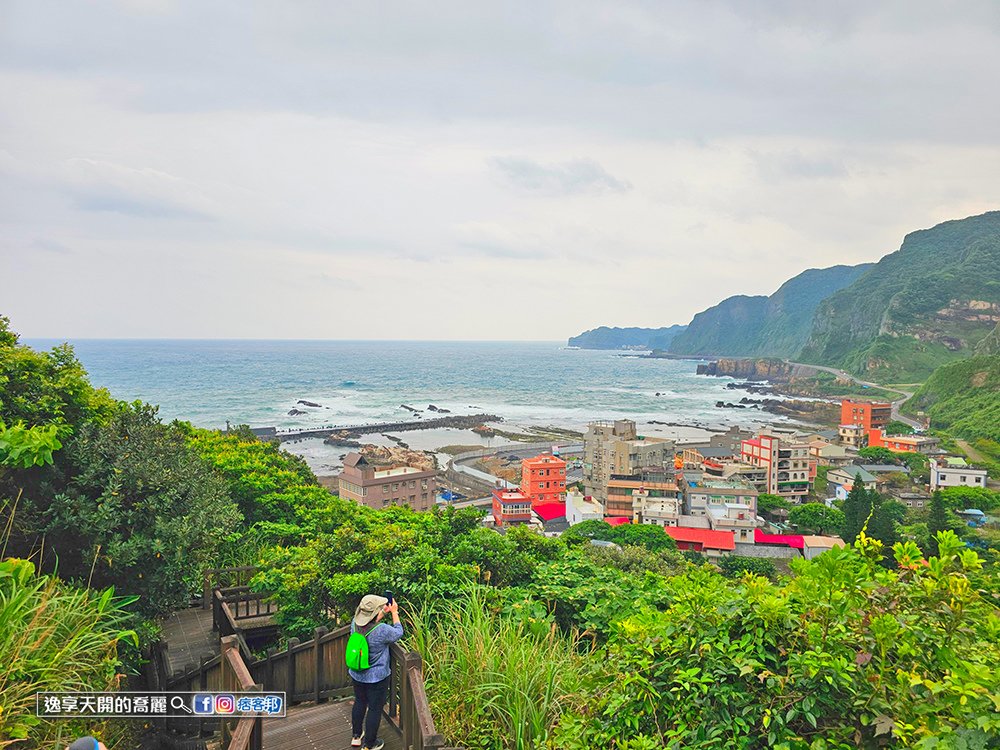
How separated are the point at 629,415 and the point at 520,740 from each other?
7897 centimetres

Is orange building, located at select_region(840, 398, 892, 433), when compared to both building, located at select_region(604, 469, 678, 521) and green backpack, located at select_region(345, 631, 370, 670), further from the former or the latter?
green backpack, located at select_region(345, 631, 370, 670)

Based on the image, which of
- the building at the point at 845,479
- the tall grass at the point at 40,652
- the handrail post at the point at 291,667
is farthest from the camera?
the building at the point at 845,479

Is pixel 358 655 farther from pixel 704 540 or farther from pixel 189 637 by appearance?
pixel 704 540

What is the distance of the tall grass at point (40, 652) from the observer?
3.43 meters

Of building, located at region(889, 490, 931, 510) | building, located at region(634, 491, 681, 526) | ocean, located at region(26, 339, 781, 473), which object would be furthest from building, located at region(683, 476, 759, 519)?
ocean, located at region(26, 339, 781, 473)

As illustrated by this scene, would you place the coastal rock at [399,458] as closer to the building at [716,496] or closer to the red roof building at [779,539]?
the building at [716,496]

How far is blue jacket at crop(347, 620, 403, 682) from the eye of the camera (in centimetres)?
403

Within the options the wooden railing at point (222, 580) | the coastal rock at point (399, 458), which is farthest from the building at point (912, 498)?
the wooden railing at point (222, 580)

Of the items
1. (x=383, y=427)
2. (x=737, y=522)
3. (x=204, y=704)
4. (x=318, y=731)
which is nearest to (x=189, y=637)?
(x=318, y=731)

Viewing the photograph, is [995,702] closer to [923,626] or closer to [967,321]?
[923,626]

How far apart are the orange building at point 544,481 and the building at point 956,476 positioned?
79.1 ft

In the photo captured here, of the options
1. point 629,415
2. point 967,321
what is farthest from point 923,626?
point 967,321

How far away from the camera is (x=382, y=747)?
4152mm

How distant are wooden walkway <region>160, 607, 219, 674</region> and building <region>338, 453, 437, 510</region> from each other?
21759 millimetres
